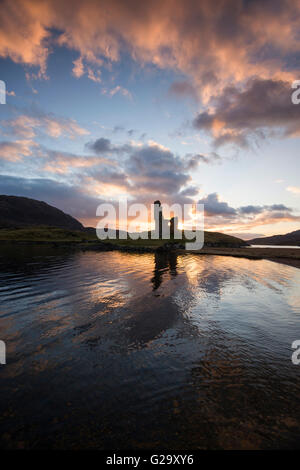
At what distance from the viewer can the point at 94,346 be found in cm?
1167

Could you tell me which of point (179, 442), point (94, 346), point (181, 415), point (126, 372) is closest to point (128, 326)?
point (94, 346)

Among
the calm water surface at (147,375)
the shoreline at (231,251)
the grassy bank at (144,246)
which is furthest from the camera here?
the grassy bank at (144,246)

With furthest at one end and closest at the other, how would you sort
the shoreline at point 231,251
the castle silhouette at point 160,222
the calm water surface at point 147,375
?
the castle silhouette at point 160,222 → the shoreline at point 231,251 → the calm water surface at point 147,375

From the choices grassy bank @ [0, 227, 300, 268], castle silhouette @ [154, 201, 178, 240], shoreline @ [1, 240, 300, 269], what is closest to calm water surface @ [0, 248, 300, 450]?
grassy bank @ [0, 227, 300, 268]

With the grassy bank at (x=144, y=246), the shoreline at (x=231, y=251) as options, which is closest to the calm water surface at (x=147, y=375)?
the grassy bank at (x=144, y=246)

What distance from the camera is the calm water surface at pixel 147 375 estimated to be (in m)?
6.32

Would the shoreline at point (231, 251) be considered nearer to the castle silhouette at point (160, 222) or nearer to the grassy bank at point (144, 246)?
the grassy bank at point (144, 246)

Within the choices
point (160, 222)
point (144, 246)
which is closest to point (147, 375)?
point (144, 246)

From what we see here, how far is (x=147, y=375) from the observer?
9.16m

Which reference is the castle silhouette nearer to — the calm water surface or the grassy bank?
the grassy bank

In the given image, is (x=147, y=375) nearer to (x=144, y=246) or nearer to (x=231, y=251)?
(x=144, y=246)

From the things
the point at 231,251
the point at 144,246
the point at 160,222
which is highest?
the point at 160,222

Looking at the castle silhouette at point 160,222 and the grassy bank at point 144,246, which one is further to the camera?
the castle silhouette at point 160,222
